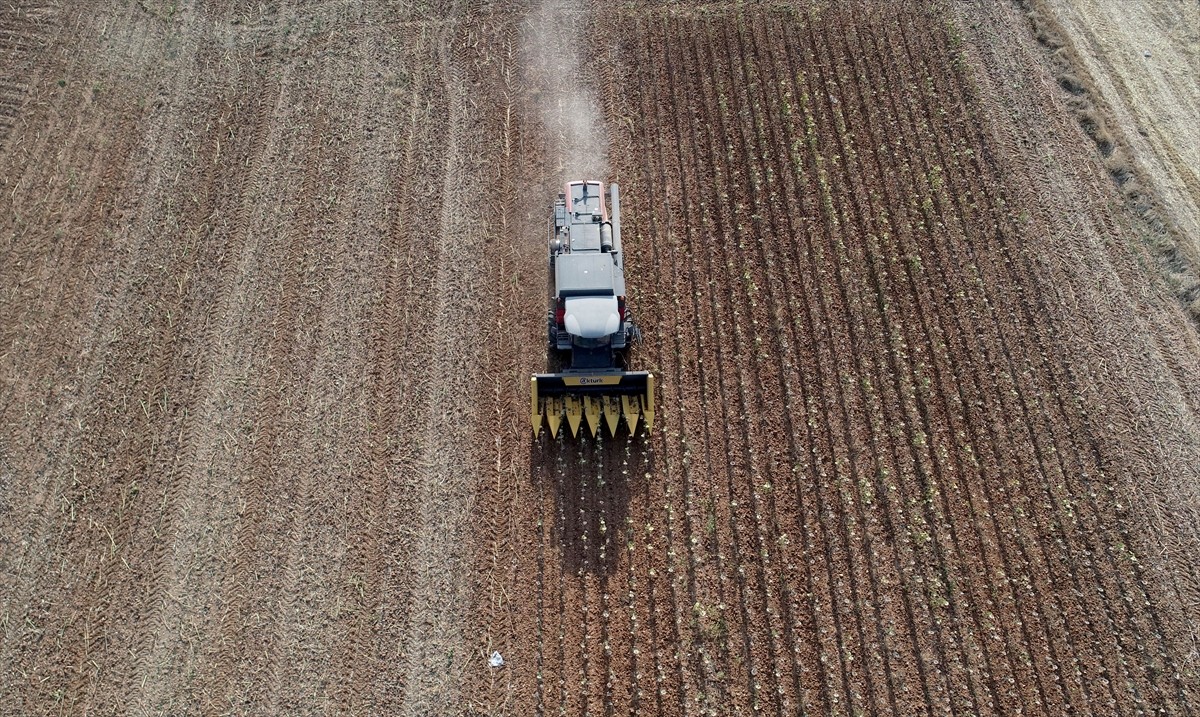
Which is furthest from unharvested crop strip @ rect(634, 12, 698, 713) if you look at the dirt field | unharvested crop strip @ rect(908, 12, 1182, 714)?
unharvested crop strip @ rect(908, 12, 1182, 714)

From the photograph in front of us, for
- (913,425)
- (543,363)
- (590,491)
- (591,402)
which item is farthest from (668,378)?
(913,425)

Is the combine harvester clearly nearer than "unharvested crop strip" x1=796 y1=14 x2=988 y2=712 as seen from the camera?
No

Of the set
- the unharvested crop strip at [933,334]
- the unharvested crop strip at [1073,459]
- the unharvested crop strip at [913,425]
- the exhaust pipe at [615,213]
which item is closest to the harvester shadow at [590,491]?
the exhaust pipe at [615,213]

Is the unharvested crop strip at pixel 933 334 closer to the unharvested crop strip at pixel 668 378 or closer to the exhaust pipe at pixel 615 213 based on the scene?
the unharvested crop strip at pixel 668 378

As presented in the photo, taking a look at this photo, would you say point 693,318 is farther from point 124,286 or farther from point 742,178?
point 124,286

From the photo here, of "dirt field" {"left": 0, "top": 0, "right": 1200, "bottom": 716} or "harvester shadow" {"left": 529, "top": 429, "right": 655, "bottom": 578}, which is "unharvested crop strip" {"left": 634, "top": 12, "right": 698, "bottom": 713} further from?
"harvester shadow" {"left": 529, "top": 429, "right": 655, "bottom": 578}

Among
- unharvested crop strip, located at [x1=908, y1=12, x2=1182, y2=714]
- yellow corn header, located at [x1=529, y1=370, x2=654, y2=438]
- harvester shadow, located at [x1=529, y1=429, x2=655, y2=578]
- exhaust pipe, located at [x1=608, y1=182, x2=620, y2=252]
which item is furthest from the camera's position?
exhaust pipe, located at [x1=608, y1=182, x2=620, y2=252]
